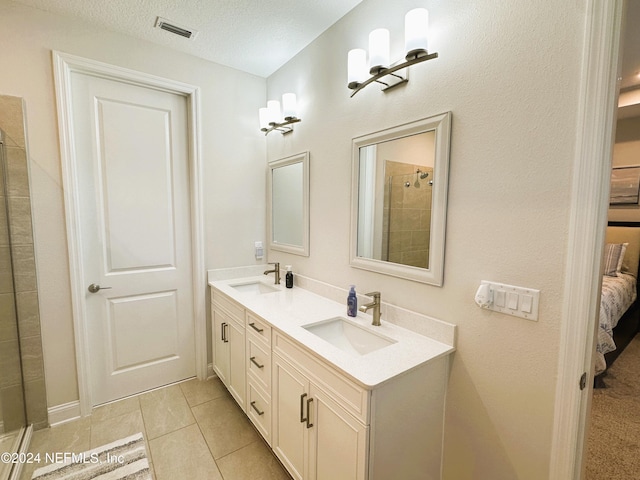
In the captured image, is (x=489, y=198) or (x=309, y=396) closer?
(x=489, y=198)

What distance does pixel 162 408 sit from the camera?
212 centimetres

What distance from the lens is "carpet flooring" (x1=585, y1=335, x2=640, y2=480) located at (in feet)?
5.34

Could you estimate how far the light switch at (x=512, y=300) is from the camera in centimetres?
111

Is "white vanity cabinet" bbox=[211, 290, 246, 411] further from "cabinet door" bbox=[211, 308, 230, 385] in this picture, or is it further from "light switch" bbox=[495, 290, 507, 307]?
"light switch" bbox=[495, 290, 507, 307]

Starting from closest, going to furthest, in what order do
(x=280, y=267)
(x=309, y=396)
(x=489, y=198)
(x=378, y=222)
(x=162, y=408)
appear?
(x=489, y=198)
(x=309, y=396)
(x=378, y=222)
(x=162, y=408)
(x=280, y=267)

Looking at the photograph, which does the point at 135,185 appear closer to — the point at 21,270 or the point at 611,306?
the point at 21,270

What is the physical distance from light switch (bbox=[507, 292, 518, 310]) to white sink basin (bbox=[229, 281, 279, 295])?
1640mm

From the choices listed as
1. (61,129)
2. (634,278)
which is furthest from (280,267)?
(634,278)

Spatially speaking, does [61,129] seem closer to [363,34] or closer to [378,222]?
[363,34]

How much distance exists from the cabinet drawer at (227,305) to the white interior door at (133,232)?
10.7 inches

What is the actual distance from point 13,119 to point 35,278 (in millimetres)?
952

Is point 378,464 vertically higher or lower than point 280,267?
Answer: lower

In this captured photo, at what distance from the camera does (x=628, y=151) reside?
11.6 ft

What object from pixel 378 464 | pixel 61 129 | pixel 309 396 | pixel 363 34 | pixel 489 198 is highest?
pixel 363 34
